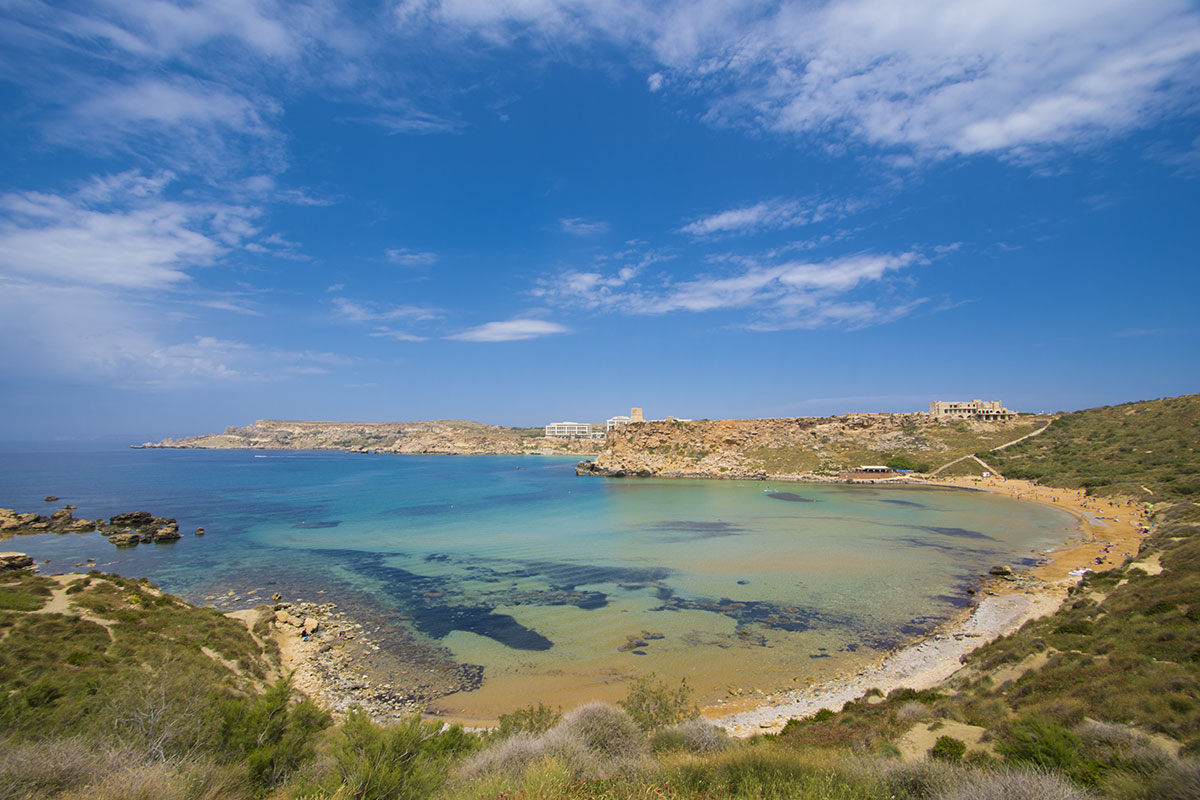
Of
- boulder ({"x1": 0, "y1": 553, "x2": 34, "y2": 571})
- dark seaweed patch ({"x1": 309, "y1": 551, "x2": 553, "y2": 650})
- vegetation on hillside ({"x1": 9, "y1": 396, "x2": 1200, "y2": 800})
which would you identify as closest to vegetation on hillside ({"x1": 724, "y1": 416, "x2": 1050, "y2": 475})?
dark seaweed patch ({"x1": 309, "y1": 551, "x2": 553, "y2": 650})

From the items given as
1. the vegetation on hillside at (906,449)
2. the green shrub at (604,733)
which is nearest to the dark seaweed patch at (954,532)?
the green shrub at (604,733)

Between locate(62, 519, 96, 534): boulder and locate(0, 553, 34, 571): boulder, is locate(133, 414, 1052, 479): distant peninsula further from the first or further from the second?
locate(0, 553, 34, 571): boulder

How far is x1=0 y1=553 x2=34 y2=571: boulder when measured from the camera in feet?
70.1

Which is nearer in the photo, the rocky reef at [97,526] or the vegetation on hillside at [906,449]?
the rocky reef at [97,526]

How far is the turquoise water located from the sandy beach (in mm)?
880

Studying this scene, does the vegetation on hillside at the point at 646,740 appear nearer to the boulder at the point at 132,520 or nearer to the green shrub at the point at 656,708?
the green shrub at the point at 656,708

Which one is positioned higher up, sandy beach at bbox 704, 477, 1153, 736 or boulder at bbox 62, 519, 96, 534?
sandy beach at bbox 704, 477, 1153, 736

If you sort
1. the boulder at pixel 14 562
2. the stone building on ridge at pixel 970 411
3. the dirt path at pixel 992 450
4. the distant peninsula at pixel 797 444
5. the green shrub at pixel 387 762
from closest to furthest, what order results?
the green shrub at pixel 387 762, the boulder at pixel 14 562, the dirt path at pixel 992 450, the distant peninsula at pixel 797 444, the stone building on ridge at pixel 970 411

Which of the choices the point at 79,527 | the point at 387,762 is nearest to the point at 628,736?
the point at 387,762

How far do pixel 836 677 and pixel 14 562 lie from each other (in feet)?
109

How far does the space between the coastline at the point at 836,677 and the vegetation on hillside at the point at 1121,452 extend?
23.9 meters

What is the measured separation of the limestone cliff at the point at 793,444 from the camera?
74125 mm

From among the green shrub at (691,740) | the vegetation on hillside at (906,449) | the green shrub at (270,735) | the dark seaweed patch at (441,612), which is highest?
the vegetation on hillside at (906,449)

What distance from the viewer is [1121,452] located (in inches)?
2007
